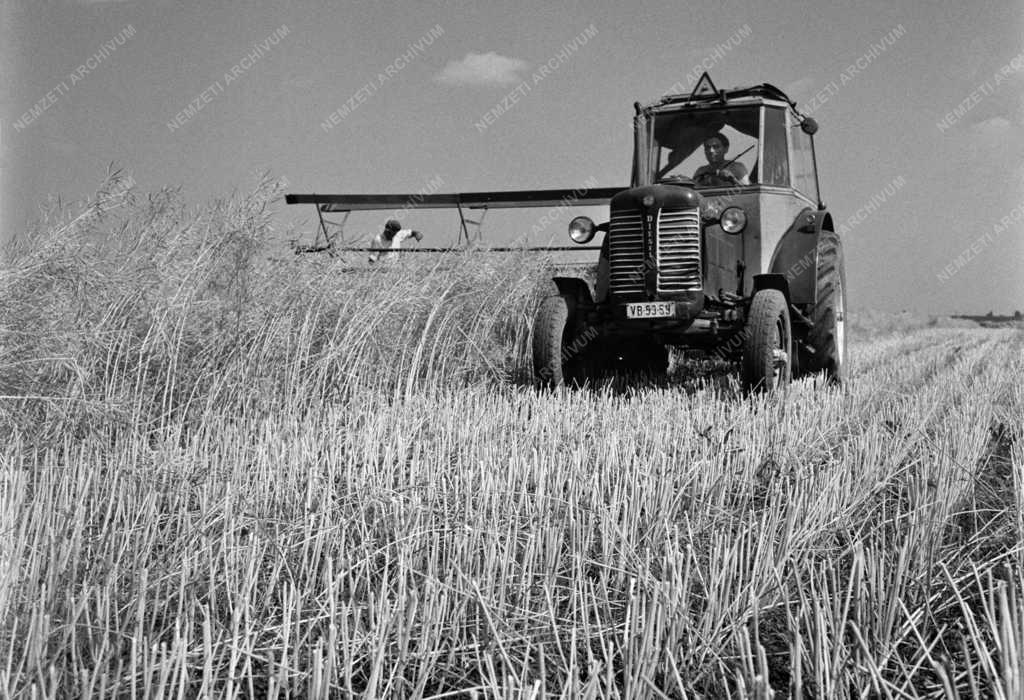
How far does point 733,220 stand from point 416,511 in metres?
4.31

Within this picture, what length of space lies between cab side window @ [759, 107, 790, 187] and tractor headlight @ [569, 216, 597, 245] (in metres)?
1.41

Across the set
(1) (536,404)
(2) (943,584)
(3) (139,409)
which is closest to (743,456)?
(2) (943,584)

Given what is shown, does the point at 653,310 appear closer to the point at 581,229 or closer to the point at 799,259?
the point at 581,229

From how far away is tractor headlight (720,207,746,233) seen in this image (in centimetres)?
649

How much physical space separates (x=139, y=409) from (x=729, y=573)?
11.5ft

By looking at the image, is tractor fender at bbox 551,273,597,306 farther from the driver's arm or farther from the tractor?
the driver's arm

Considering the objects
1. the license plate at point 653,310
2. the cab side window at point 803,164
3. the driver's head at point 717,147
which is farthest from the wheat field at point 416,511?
the driver's head at point 717,147

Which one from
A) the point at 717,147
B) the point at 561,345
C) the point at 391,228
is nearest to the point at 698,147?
the point at 717,147

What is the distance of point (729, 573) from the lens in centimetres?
240

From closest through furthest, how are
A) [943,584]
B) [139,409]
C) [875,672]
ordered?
[875,672] < [943,584] < [139,409]

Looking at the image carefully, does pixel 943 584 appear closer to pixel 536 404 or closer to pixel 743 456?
pixel 743 456

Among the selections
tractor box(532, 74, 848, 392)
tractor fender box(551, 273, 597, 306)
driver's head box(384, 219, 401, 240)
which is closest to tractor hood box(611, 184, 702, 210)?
tractor box(532, 74, 848, 392)

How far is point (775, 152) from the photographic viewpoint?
7.27 metres

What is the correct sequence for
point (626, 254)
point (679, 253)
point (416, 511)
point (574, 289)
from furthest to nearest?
point (574, 289) → point (626, 254) → point (679, 253) → point (416, 511)
